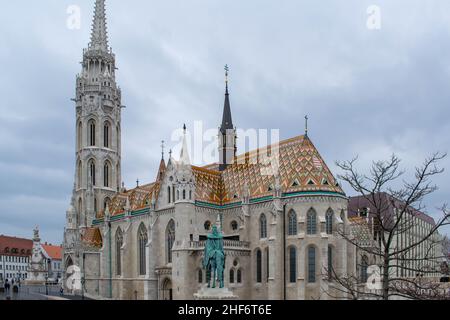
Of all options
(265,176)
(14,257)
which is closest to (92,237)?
(265,176)

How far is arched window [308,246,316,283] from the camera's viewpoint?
49.3m

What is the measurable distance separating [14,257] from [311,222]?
289ft

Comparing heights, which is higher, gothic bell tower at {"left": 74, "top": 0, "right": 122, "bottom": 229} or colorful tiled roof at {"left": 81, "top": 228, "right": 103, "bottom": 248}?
gothic bell tower at {"left": 74, "top": 0, "right": 122, "bottom": 229}

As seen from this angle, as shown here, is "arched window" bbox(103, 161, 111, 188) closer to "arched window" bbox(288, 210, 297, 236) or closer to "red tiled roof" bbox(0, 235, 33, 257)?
"arched window" bbox(288, 210, 297, 236)

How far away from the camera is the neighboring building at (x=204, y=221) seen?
50.2 meters

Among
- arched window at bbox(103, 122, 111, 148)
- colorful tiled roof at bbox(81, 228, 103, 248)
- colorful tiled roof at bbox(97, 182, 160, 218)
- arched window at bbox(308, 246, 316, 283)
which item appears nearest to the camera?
arched window at bbox(308, 246, 316, 283)

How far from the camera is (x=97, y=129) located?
76.7 meters

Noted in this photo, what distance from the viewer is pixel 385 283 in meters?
16.4

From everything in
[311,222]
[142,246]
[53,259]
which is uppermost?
[311,222]

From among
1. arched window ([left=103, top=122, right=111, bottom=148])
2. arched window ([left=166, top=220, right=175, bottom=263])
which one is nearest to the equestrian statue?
arched window ([left=166, top=220, right=175, bottom=263])

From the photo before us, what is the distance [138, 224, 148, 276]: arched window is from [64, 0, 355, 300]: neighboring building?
12 centimetres

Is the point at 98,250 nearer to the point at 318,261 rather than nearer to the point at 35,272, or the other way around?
the point at 35,272

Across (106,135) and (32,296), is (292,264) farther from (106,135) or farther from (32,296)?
(106,135)

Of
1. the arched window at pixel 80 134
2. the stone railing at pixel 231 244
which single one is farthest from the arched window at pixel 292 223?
the arched window at pixel 80 134
